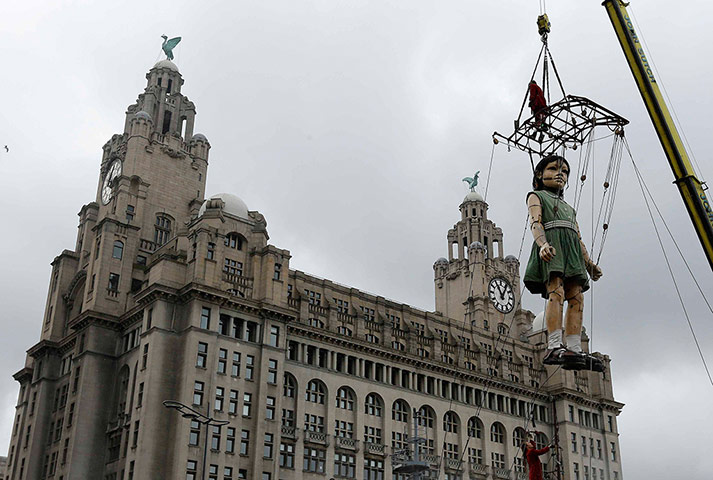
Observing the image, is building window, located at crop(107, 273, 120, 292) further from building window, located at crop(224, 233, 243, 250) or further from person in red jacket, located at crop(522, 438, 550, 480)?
person in red jacket, located at crop(522, 438, 550, 480)

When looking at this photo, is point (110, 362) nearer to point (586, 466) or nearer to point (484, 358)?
point (484, 358)

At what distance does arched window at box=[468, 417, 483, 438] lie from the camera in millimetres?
91438

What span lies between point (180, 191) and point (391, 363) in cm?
3087

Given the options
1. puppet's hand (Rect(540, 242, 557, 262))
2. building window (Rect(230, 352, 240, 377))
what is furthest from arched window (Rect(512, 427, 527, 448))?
puppet's hand (Rect(540, 242, 557, 262))

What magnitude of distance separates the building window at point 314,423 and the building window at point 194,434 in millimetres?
12654

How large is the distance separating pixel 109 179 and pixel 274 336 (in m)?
33.3

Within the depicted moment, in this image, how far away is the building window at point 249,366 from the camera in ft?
240

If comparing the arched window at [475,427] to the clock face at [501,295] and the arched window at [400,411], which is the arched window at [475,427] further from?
the clock face at [501,295]

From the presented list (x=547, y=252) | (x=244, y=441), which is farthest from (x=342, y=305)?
(x=547, y=252)

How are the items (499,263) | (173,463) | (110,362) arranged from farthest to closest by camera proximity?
1. (499,263)
2. (110,362)
3. (173,463)

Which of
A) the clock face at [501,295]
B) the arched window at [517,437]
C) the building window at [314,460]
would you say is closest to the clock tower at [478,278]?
the clock face at [501,295]

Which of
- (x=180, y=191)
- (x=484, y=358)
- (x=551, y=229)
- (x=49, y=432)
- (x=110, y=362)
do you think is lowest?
(x=551, y=229)

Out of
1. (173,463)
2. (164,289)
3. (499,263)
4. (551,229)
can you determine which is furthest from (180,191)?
(551,229)

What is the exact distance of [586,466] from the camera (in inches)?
3917
